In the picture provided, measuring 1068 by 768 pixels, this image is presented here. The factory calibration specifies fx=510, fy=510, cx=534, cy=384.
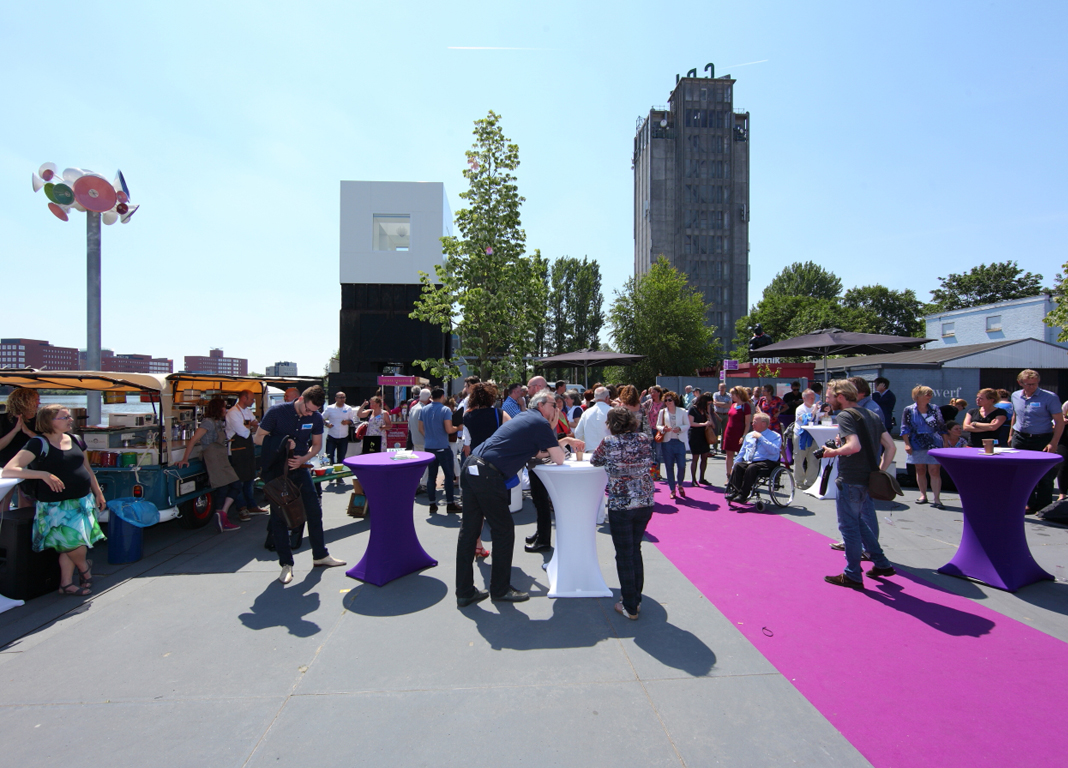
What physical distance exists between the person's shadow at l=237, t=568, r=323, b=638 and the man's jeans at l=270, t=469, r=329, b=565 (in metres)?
0.27

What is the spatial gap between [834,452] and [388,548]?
4043 mm

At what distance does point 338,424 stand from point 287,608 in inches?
218

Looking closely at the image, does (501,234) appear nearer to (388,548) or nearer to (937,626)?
(388,548)

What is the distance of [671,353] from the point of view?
3784cm

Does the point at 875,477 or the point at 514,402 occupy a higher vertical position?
the point at 514,402

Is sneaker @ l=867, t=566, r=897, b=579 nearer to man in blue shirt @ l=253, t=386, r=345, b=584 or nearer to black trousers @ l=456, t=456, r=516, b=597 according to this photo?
black trousers @ l=456, t=456, r=516, b=597

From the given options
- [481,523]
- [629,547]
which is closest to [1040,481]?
[629,547]

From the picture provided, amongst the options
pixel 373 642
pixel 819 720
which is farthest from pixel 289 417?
pixel 819 720

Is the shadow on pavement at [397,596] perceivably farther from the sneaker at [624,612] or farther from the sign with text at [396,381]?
the sign with text at [396,381]

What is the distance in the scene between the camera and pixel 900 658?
329cm

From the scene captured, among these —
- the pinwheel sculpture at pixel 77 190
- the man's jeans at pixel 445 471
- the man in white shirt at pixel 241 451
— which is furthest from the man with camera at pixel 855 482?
the pinwheel sculpture at pixel 77 190

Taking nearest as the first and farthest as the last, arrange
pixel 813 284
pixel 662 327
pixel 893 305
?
pixel 662 327 → pixel 893 305 → pixel 813 284

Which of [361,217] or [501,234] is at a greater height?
[361,217]

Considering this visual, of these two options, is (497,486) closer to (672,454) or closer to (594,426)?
(594,426)
